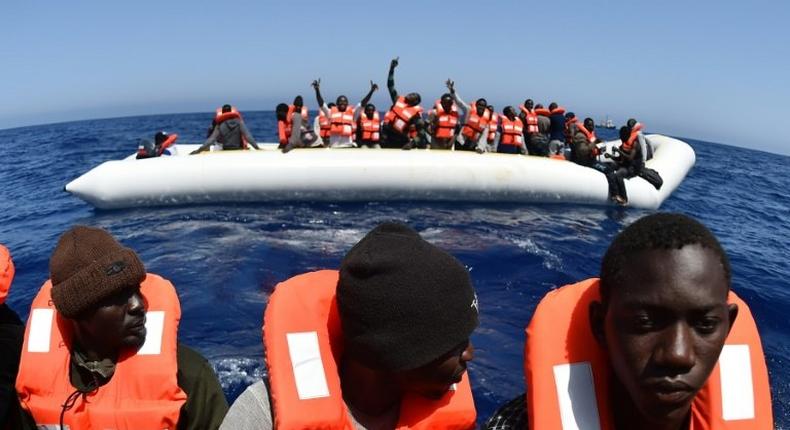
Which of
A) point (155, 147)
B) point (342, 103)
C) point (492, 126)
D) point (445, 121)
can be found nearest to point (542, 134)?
point (492, 126)

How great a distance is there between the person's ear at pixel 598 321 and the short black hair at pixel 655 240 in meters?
0.05

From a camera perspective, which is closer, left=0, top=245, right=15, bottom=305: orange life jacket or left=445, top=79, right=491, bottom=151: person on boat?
left=0, top=245, right=15, bottom=305: orange life jacket

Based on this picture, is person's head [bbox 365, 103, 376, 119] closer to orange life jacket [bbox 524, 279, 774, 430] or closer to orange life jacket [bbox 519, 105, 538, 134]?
orange life jacket [bbox 519, 105, 538, 134]

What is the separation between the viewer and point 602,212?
11.4m

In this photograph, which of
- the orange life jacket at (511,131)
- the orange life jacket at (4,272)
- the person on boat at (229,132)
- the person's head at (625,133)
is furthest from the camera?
the orange life jacket at (511,131)

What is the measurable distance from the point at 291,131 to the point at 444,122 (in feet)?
12.0

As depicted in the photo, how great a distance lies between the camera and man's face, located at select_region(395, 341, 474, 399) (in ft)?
4.99

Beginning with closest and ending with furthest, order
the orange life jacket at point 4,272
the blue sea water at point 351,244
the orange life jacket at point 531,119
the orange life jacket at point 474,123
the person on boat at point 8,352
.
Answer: the person on boat at point 8,352, the orange life jacket at point 4,272, the blue sea water at point 351,244, the orange life jacket at point 474,123, the orange life jacket at point 531,119

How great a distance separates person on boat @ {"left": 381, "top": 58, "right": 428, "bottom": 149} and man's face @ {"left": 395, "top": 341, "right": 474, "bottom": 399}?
33.7 ft

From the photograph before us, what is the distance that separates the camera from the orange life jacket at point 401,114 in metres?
11.9

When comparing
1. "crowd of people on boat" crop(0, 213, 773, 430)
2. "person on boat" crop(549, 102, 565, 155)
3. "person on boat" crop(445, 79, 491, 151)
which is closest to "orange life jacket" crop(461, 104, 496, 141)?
"person on boat" crop(445, 79, 491, 151)

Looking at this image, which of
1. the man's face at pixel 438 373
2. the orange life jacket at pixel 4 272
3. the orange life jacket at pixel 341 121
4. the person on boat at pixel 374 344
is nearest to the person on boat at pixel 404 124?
the orange life jacket at pixel 341 121

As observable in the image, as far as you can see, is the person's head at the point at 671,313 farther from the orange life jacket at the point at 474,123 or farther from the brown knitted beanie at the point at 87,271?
the orange life jacket at the point at 474,123

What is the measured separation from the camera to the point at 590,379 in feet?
5.57
